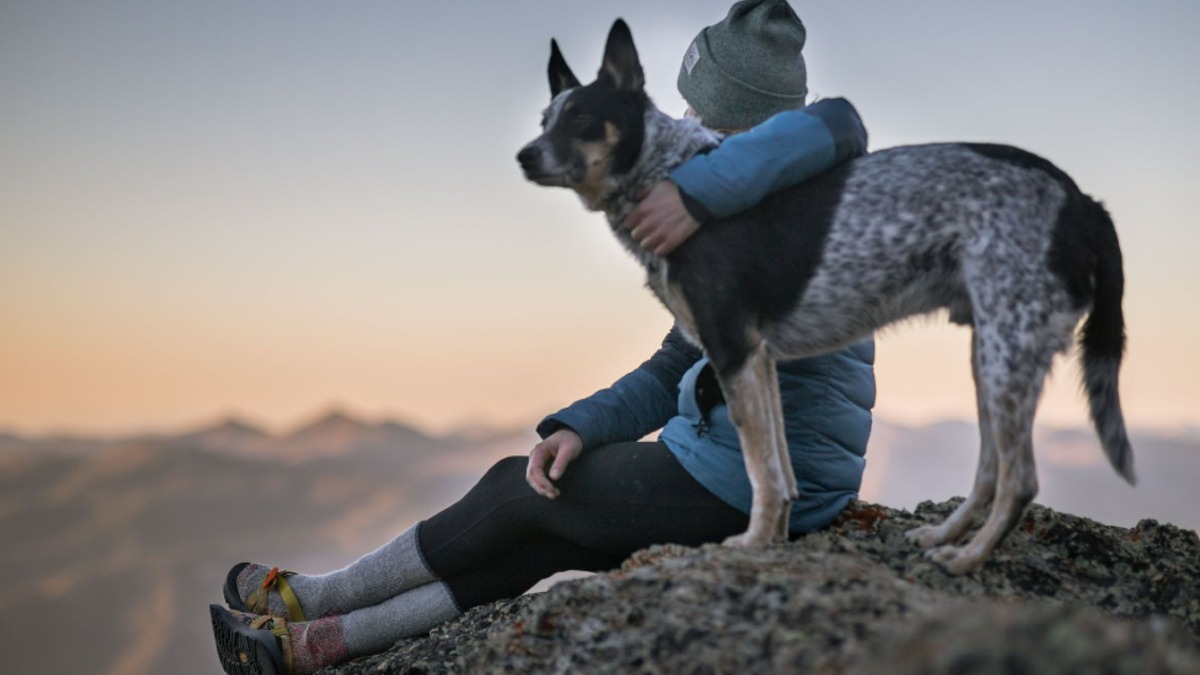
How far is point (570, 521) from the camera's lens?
3906mm

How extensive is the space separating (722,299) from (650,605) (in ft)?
3.53

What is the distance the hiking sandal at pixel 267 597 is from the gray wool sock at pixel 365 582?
19 mm

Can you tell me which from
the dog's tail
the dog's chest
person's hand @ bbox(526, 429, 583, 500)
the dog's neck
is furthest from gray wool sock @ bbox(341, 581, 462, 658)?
the dog's tail

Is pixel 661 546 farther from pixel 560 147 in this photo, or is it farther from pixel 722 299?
pixel 560 147

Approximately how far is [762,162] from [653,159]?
1.36ft

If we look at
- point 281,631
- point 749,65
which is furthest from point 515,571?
point 749,65

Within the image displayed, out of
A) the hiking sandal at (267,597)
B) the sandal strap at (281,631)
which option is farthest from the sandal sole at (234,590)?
the sandal strap at (281,631)

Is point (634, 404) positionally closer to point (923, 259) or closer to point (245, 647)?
point (923, 259)

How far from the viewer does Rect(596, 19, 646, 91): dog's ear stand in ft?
11.7

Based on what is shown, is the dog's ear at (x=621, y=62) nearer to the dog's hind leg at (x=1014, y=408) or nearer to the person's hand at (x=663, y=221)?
the person's hand at (x=663, y=221)

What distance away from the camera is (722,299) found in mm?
3328

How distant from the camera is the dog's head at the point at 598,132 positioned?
11.4 feet

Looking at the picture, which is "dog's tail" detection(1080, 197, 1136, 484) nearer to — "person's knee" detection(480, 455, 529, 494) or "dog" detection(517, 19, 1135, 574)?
"dog" detection(517, 19, 1135, 574)

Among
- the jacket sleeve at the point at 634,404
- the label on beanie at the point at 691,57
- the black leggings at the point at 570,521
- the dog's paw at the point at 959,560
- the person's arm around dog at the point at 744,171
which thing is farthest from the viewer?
the label on beanie at the point at 691,57
